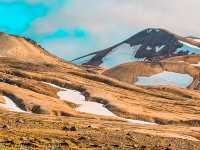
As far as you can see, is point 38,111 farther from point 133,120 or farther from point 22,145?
point 22,145

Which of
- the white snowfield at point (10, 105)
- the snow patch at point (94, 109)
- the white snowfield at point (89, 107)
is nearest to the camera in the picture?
the white snowfield at point (10, 105)

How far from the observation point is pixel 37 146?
151 ft

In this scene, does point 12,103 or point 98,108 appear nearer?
point 12,103

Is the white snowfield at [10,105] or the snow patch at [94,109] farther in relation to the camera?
the snow patch at [94,109]

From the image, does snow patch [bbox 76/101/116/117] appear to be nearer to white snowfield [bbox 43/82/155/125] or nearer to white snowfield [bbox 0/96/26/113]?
white snowfield [bbox 43/82/155/125]

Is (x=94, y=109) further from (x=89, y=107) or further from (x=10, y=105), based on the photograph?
(x=10, y=105)

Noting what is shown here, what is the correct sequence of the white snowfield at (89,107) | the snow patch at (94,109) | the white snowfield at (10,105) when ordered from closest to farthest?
1. the white snowfield at (10,105)
2. the white snowfield at (89,107)
3. the snow patch at (94,109)

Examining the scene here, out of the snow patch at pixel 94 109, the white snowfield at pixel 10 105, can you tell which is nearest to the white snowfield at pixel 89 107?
the snow patch at pixel 94 109

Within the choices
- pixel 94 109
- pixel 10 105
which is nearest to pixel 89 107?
pixel 94 109

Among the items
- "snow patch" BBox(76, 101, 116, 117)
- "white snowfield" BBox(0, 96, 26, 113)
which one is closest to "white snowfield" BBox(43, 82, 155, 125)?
"snow patch" BBox(76, 101, 116, 117)

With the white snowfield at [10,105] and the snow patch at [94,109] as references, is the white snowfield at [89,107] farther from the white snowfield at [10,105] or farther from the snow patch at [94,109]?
the white snowfield at [10,105]

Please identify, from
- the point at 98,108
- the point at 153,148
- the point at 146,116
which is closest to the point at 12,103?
the point at 98,108

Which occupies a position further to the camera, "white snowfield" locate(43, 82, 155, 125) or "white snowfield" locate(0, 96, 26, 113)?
"white snowfield" locate(43, 82, 155, 125)

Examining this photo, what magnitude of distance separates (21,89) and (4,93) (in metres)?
10.5
